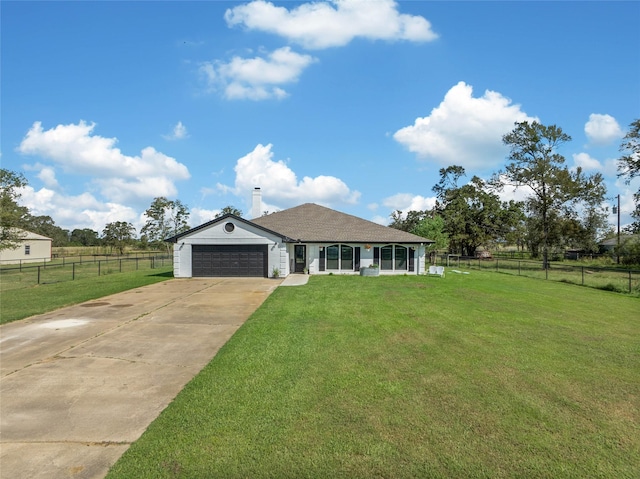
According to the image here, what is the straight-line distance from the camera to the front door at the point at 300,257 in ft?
82.3

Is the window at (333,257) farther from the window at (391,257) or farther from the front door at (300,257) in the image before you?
the window at (391,257)

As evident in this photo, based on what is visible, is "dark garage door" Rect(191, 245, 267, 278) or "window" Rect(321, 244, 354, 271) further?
"window" Rect(321, 244, 354, 271)

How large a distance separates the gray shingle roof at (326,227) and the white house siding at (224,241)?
5.68 feet

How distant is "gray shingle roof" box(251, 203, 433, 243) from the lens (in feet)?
79.6

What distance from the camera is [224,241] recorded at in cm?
2305

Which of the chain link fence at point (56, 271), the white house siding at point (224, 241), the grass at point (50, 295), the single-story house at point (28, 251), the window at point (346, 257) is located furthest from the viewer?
the single-story house at point (28, 251)

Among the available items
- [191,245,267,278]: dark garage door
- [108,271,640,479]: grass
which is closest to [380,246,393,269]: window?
[191,245,267,278]: dark garage door

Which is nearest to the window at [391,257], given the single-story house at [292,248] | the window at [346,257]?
the single-story house at [292,248]

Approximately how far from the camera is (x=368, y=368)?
6328 millimetres

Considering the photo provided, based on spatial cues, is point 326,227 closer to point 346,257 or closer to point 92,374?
point 346,257

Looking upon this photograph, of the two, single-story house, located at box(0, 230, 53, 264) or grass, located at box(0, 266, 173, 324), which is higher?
single-story house, located at box(0, 230, 53, 264)

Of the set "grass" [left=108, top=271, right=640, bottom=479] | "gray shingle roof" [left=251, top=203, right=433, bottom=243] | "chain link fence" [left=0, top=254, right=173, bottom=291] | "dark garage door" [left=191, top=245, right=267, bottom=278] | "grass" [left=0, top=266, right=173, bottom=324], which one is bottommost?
"grass" [left=108, top=271, right=640, bottom=479]

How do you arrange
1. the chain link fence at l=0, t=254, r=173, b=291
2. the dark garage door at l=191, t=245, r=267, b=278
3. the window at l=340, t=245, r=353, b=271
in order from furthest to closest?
the window at l=340, t=245, r=353, b=271 < the dark garage door at l=191, t=245, r=267, b=278 < the chain link fence at l=0, t=254, r=173, b=291

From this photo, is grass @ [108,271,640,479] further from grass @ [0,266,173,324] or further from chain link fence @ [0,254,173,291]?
chain link fence @ [0,254,173,291]
